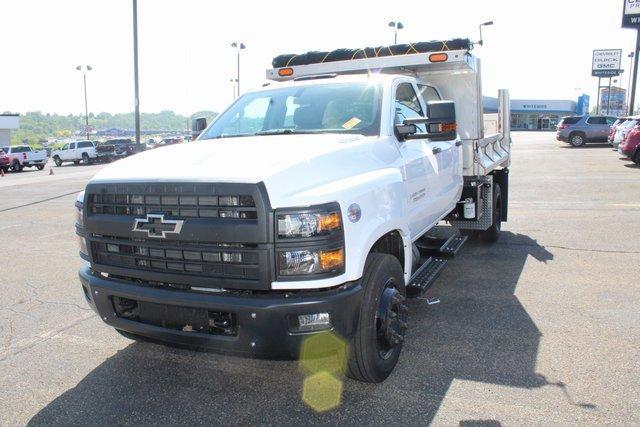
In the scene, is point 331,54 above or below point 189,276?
above

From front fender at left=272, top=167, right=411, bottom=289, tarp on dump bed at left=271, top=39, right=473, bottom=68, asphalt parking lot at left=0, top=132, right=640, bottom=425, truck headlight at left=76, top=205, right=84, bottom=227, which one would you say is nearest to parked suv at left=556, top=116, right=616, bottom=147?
asphalt parking lot at left=0, top=132, right=640, bottom=425

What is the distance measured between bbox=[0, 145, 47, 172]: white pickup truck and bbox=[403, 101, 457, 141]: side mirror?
35859mm

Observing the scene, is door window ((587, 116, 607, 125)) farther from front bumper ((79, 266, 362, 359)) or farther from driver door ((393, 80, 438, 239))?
front bumper ((79, 266, 362, 359))

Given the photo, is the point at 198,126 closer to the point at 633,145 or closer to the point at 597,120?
the point at 633,145

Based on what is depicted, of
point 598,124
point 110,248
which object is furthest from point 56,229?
point 598,124

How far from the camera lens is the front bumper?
9.78 ft

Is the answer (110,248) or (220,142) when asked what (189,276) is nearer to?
(110,248)

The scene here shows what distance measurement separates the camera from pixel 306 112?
4.52 metres

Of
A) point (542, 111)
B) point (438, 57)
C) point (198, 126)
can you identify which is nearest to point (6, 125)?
point (198, 126)

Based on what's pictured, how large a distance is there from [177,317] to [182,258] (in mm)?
351

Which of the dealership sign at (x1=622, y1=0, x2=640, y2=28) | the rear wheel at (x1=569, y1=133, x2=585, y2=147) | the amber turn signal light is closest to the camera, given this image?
the amber turn signal light

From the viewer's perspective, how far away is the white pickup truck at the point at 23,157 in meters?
34.2

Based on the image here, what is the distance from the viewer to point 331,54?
613 centimetres

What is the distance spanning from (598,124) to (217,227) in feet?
112
